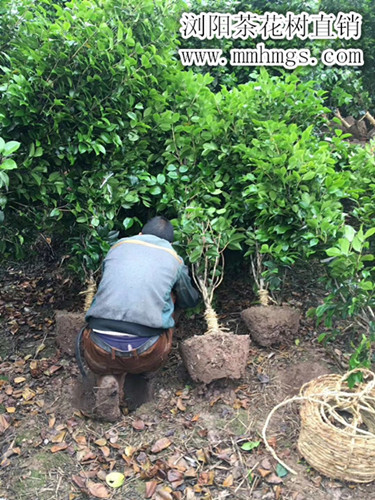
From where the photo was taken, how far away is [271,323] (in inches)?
154

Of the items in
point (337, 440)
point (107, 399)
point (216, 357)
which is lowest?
point (107, 399)

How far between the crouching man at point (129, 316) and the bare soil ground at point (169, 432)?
1.07 ft

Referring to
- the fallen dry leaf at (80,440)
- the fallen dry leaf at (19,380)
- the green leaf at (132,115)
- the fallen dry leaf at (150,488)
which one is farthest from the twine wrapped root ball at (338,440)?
the green leaf at (132,115)

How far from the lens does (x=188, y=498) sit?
9.21ft

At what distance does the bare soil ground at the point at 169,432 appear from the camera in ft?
9.45

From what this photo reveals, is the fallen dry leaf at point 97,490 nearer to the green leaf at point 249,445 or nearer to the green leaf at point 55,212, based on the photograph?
the green leaf at point 249,445

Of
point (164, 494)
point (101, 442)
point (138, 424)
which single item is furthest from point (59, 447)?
point (164, 494)

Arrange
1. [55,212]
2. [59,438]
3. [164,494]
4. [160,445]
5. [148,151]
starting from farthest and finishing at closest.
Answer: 1. [148,151]
2. [55,212]
3. [59,438]
4. [160,445]
5. [164,494]

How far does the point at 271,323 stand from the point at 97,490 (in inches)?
76.6

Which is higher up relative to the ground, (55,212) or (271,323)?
(55,212)

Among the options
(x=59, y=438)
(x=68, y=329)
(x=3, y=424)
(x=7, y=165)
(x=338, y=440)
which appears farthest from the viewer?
(x=68, y=329)

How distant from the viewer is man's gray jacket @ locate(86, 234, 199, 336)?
130 inches

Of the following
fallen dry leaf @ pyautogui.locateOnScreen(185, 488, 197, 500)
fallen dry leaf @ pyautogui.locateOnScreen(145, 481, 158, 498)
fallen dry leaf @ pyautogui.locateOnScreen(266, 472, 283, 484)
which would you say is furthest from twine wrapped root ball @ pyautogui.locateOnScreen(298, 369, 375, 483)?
fallen dry leaf @ pyautogui.locateOnScreen(145, 481, 158, 498)

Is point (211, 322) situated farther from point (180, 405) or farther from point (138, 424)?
point (138, 424)
